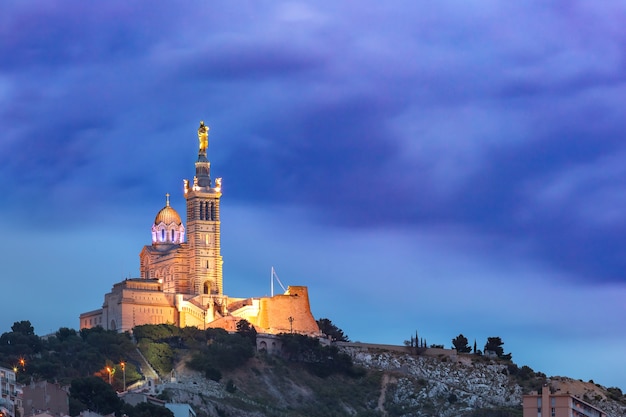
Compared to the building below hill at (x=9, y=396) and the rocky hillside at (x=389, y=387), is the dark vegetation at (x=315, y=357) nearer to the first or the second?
the rocky hillside at (x=389, y=387)

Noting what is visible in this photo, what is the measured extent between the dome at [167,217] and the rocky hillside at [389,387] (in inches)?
790

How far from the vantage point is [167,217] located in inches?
7800

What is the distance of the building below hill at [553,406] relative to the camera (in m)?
133

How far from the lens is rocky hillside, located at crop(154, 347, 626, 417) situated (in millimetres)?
173375

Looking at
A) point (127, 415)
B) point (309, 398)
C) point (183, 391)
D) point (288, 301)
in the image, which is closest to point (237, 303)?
point (288, 301)

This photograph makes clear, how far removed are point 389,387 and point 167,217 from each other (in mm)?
29929

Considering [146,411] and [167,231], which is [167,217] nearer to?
[167,231]

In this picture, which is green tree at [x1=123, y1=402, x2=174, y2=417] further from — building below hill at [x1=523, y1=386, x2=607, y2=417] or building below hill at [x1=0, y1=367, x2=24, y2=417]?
building below hill at [x1=523, y1=386, x2=607, y2=417]

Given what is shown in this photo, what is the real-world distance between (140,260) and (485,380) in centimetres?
3637

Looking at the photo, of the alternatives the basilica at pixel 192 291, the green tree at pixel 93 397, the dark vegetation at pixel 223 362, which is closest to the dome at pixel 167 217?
the basilica at pixel 192 291

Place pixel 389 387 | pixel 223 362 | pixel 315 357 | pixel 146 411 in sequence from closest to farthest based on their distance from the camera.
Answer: pixel 146 411, pixel 223 362, pixel 389 387, pixel 315 357

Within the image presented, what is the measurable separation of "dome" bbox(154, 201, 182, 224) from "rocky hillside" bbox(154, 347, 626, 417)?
2006 cm

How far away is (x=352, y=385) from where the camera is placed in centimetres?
18388

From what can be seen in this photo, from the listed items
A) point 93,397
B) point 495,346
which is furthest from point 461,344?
point 93,397
